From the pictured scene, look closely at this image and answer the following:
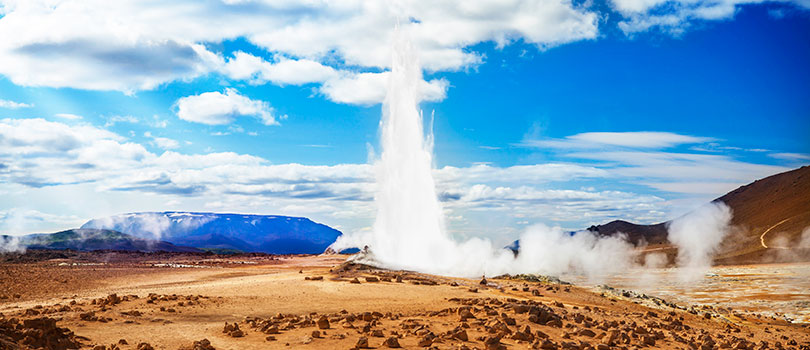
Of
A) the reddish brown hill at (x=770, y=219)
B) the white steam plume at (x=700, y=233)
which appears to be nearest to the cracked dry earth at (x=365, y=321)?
the white steam plume at (x=700, y=233)

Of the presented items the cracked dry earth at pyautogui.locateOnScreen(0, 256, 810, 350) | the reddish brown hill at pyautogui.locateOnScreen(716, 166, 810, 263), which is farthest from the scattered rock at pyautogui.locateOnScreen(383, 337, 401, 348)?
the reddish brown hill at pyautogui.locateOnScreen(716, 166, 810, 263)

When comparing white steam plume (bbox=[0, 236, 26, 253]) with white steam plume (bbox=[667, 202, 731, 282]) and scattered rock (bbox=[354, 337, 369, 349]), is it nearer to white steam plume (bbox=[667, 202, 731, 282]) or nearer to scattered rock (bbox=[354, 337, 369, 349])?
scattered rock (bbox=[354, 337, 369, 349])

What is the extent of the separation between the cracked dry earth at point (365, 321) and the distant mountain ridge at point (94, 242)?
9735cm

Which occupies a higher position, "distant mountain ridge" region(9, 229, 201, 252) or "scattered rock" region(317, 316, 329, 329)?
"distant mountain ridge" region(9, 229, 201, 252)

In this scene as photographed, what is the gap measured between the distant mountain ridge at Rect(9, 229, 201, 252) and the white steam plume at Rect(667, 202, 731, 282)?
87.8 meters

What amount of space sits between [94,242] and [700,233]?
119 meters

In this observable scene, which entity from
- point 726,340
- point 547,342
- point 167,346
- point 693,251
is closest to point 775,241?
point 693,251

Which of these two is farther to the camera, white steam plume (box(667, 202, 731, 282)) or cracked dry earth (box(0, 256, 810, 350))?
white steam plume (box(667, 202, 731, 282))

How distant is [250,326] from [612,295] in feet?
63.1

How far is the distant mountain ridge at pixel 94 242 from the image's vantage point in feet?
380

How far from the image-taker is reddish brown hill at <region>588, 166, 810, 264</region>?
82062mm

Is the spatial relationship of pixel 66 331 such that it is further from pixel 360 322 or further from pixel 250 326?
pixel 360 322

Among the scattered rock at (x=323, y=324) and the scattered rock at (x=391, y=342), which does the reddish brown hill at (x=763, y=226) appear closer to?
the scattered rock at (x=323, y=324)

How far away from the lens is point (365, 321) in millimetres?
15320
